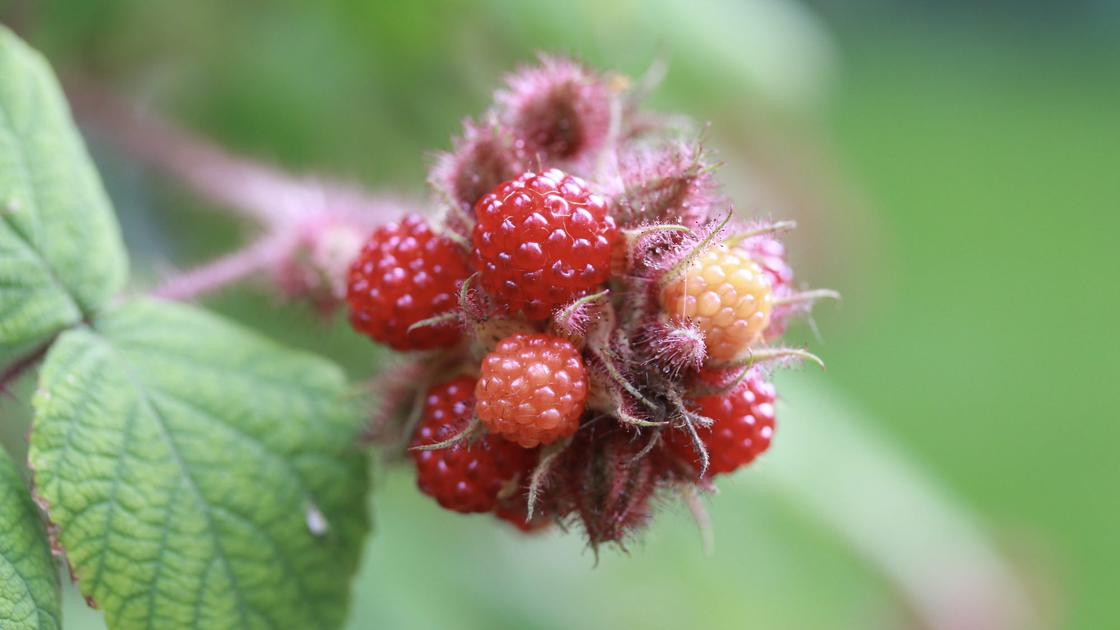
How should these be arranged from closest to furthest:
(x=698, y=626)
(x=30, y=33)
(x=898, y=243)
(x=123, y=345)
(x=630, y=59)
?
(x=123, y=345) → (x=30, y=33) → (x=630, y=59) → (x=698, y=626) → (x=898, y=243)

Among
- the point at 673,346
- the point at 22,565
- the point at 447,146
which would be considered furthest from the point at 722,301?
the point at 22,565

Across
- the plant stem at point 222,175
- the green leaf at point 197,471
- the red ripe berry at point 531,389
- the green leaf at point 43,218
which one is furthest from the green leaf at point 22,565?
the plant stem at point 222,175

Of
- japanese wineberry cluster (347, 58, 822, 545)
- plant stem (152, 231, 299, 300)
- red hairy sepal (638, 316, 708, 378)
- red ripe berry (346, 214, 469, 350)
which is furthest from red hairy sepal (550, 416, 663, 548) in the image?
plant stem (152, 231, 299, 300)

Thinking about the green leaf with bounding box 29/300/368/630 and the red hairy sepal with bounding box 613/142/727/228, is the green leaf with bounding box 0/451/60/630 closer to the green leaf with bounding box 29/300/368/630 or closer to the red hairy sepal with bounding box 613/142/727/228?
the green leaf with bounding box 29/300/368/630

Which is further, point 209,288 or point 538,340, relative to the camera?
point 209,288

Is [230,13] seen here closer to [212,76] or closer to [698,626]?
[212,76]

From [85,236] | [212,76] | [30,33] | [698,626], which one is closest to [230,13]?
[212,76]
